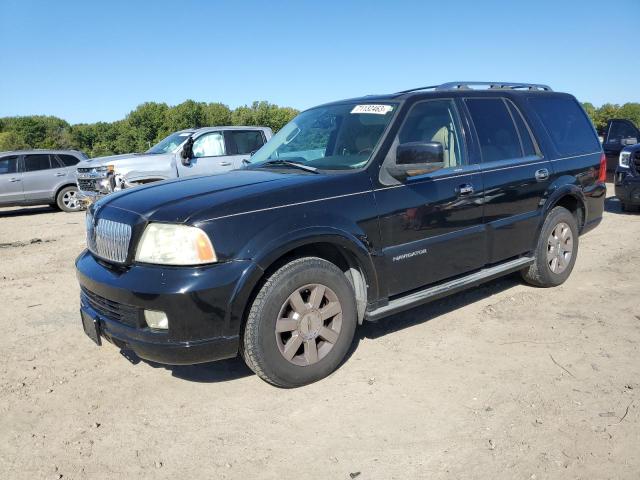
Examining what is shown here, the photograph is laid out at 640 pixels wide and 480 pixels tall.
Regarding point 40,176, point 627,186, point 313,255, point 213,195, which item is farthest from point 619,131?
point 40,176

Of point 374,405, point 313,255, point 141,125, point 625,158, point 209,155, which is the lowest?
point 374,405

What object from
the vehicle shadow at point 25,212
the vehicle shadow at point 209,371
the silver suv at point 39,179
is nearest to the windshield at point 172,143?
the silver suv at point 39,179

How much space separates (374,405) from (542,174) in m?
2.97

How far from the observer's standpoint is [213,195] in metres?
3.32

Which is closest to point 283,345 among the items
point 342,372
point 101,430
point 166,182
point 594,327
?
point 342,372

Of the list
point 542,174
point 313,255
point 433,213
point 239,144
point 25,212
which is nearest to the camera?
point 313,255

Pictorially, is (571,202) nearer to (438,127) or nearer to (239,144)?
(438,127)

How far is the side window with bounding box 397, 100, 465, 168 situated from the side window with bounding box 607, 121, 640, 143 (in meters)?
9.96

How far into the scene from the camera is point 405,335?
4.32 meters

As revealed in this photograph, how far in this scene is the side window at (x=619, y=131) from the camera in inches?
486

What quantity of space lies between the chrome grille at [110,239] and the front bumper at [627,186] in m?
9.34

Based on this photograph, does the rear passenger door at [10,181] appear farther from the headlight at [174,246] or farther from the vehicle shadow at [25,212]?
the headlight at [174,246]

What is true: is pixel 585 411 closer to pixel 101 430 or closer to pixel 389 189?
pixel 389 189

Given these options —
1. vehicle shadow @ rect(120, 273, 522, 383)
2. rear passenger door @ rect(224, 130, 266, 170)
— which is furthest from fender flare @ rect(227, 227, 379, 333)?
rear passenger door @ rect(224, 130, 266, 170)
